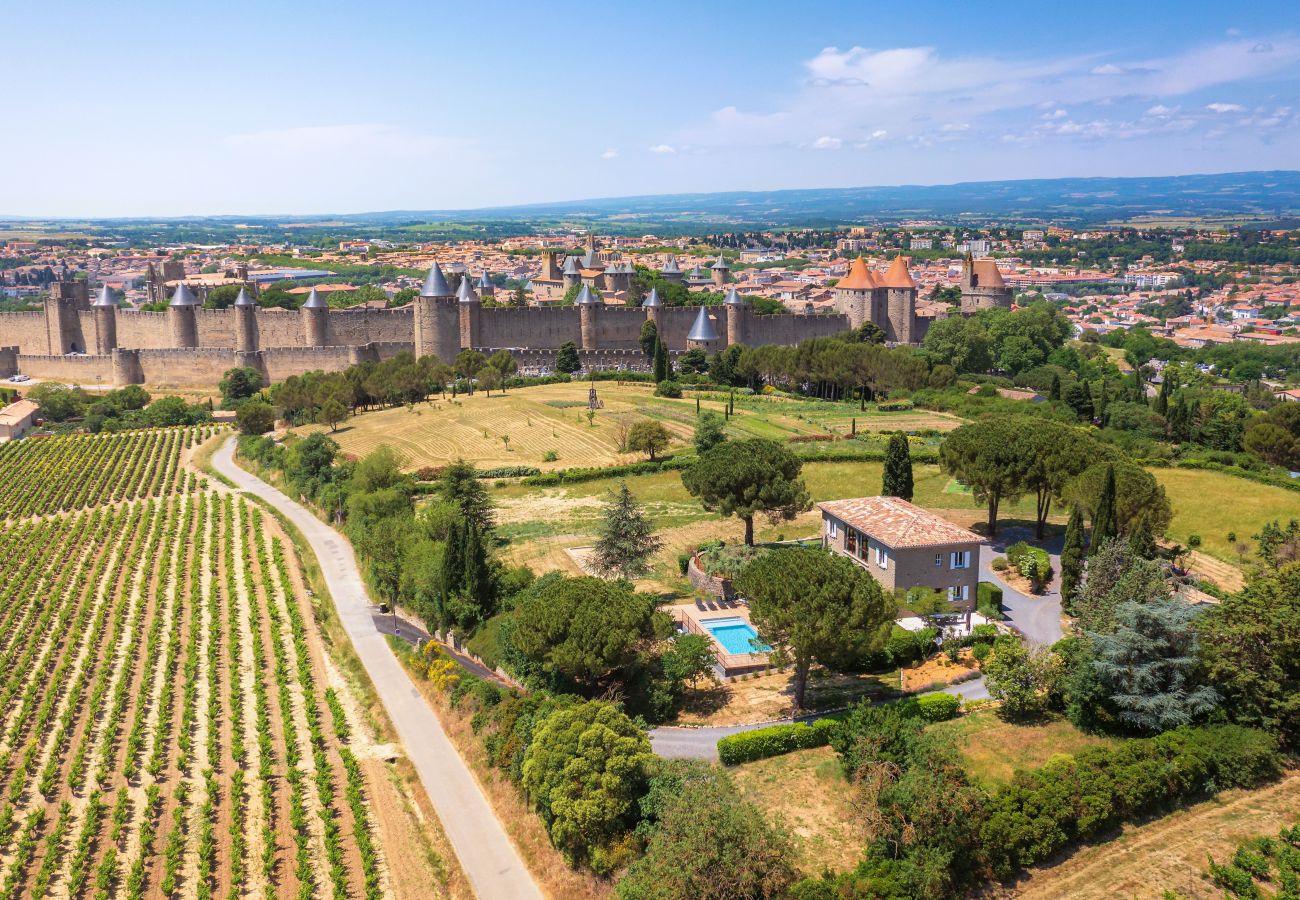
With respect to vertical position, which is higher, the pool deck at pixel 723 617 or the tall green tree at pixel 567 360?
the tall green tree at pixel 567 360

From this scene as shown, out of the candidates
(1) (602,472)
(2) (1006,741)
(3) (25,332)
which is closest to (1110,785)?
(2) (1006,741)

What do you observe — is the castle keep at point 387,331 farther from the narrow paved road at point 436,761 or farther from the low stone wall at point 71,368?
the narrow paved road at point 436,761

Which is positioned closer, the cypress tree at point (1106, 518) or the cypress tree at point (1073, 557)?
the cypress tree at point (1106, 518)

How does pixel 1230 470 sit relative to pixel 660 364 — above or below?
below

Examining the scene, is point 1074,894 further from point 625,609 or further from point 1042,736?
point 625,609

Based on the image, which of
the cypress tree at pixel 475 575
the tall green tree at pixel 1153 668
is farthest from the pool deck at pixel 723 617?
the tall green tree at pixel 1153 668

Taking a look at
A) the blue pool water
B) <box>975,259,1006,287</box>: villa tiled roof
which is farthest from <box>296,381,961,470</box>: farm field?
<box>975,259,1006,287</box>: villa tiled roof

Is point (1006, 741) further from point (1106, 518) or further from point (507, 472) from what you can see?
point (507, 472)
